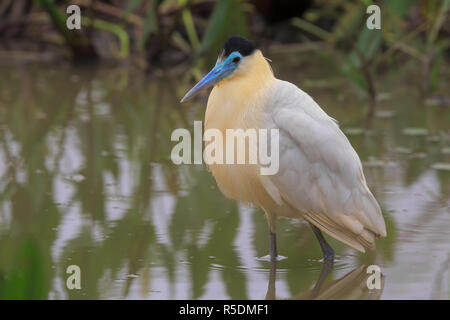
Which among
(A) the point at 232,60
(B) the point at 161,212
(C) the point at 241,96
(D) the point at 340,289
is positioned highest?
(A) the point at 232,60

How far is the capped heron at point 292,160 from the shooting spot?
4.63 meters

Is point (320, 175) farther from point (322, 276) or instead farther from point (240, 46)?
point (240, 46)

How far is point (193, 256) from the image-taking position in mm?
5027

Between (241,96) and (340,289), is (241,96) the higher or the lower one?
the higher one

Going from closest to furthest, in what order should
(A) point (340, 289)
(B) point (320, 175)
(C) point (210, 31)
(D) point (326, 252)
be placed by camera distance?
(A) point (340, 289), (B) point (320, 175), (D) point (326, 252), (C) point (210, 31)

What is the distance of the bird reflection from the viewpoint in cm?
448

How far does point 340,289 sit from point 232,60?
1258 mm

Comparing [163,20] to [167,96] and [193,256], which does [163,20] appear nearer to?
[167,96]

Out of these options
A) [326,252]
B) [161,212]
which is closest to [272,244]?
[326,252]

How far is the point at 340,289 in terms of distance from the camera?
4.59m

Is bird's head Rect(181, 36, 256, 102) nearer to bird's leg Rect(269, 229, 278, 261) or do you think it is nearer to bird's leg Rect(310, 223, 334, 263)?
bird's leg Rect(269, 229, 278, 261)

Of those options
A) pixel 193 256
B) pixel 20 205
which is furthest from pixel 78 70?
pixel 193 256

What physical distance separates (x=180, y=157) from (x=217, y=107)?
253 cm

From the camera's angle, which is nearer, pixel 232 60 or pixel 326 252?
pixel 232 60
